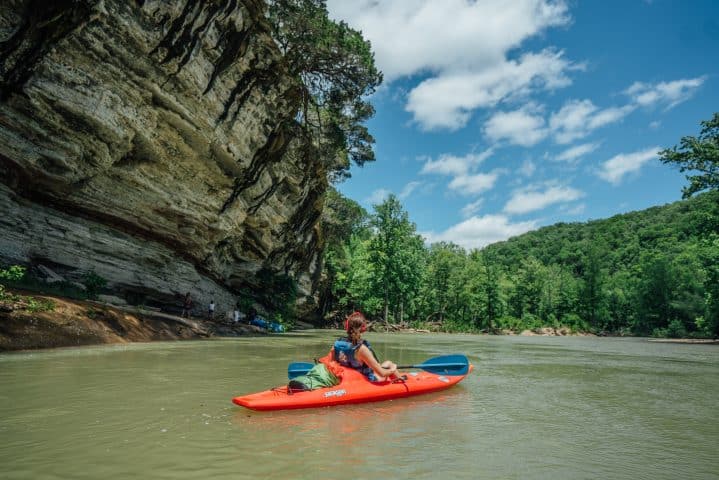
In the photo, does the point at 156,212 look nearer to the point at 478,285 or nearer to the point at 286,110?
the point at 286,110

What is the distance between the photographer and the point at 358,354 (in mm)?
6039

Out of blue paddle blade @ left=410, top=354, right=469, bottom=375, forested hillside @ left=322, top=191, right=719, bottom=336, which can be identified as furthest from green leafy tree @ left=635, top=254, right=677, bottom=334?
blue paddle blade @ left=410, top=354, right=469, bottom=375

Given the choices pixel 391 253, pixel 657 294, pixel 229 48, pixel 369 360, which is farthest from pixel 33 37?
pixel 657 294

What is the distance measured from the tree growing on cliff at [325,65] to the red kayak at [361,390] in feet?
52.5

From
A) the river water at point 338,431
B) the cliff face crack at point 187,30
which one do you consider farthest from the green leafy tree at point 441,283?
the river water at point 338,431

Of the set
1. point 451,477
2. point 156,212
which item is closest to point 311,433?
point 451,477

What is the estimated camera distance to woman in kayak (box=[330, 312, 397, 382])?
5.91 m

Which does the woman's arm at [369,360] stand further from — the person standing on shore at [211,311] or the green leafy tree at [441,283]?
the green leafy tree at [441,283]

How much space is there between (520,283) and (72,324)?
57478 mm

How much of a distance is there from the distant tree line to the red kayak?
25.8m

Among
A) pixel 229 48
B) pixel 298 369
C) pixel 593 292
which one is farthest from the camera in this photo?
pixel 593 292

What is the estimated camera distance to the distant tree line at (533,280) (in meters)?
28.8

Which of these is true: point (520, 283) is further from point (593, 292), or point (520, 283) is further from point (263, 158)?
point (263, 158)

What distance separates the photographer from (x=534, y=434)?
4332 mm
